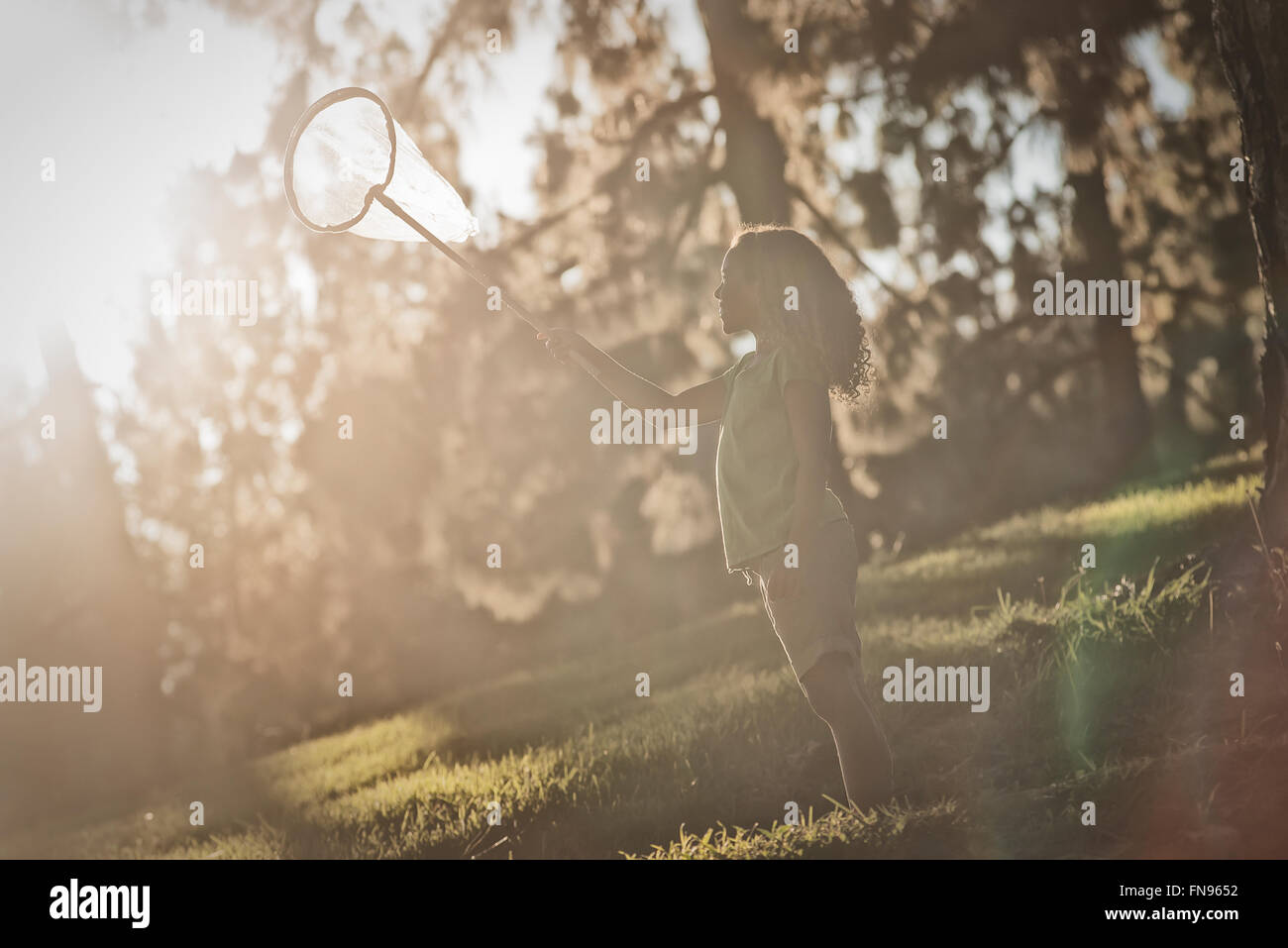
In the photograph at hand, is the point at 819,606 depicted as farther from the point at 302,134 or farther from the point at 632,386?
the point at 302,134

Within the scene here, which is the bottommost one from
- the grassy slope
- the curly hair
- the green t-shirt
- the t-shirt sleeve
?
the grassy slope

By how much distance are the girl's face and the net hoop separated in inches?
54.2

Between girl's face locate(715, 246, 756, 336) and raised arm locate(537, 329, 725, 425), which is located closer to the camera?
girl's face locate(715, 246, 756, 336)

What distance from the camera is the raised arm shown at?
3.75m

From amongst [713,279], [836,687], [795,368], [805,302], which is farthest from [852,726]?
[713,279]

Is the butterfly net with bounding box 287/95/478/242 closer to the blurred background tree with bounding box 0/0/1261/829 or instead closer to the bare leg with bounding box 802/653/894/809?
the bare leg with bounding box 802/653/894/809

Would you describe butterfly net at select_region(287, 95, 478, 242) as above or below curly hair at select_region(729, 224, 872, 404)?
above

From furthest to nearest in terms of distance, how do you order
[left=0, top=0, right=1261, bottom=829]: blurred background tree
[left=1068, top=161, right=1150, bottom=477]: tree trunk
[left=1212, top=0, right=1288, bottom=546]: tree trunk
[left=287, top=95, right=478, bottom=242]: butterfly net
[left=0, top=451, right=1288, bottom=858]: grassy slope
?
1. [left=1068, top=161, right=1150, bottom=477]: tree trunk
2. [left=0, top=0, right=1261, bottom=829]: blurred background tree
3. [left=287, top=95, right=478, bottom=242]: butterfly net
4. [left=1212, top=0, right=1288, bottom=546]: tree trunk
5. [left=0, top=451, right=1288, bottom=858]: grassy slope

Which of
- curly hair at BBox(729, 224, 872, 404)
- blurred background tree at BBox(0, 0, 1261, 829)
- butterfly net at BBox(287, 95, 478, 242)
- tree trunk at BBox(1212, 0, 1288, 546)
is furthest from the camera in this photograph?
blurred background tree at BBox(0, 0, 1261, 829)

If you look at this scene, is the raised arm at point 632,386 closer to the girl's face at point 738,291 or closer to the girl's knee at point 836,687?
the girl's face at point 738,291

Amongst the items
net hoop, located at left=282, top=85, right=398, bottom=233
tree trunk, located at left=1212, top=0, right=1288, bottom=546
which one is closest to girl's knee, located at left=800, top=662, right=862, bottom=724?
tree trunk, located at left=1212, top=0, right=1288, bottom=546

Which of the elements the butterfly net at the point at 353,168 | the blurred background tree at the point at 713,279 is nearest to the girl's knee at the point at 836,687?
the butterfly net at the point at 353,168

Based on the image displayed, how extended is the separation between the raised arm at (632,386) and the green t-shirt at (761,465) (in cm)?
34
